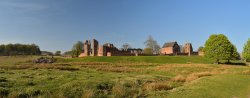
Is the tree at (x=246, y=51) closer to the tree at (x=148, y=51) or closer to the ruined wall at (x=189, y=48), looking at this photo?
the ruined wall at (x=189, y=48)

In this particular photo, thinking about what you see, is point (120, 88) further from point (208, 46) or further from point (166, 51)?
point (166, 51)

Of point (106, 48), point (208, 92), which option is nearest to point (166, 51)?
point (106, 48)

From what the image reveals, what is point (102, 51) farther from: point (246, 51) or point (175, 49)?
point (246, 51)

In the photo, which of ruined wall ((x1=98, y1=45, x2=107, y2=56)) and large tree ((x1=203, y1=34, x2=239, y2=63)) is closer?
large tree ((x1=203, y1=34, x2=239, y2=63))

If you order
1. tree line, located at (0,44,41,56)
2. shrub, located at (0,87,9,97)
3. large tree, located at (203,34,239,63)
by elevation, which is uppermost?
tree line, located at (0,44,41,56)

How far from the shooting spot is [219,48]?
96.8 meters

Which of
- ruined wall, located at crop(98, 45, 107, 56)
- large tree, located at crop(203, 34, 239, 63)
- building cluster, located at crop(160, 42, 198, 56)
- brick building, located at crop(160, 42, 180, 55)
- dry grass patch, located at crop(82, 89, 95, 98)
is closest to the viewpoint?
dry grass patch, located at crop(82, 89, 95, 98)

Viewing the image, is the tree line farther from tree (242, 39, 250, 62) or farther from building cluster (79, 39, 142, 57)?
tree (242, 39, 250, 62)

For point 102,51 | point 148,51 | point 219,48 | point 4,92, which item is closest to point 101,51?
point 102,51

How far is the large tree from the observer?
96.1 meters

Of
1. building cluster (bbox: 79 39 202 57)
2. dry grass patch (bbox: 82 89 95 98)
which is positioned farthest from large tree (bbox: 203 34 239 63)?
dry grass patch (bbox: 82 89 95 98)

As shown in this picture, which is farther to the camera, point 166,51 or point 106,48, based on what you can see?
point 166,51

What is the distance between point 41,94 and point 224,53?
277 feet

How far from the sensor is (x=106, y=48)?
147 metres
